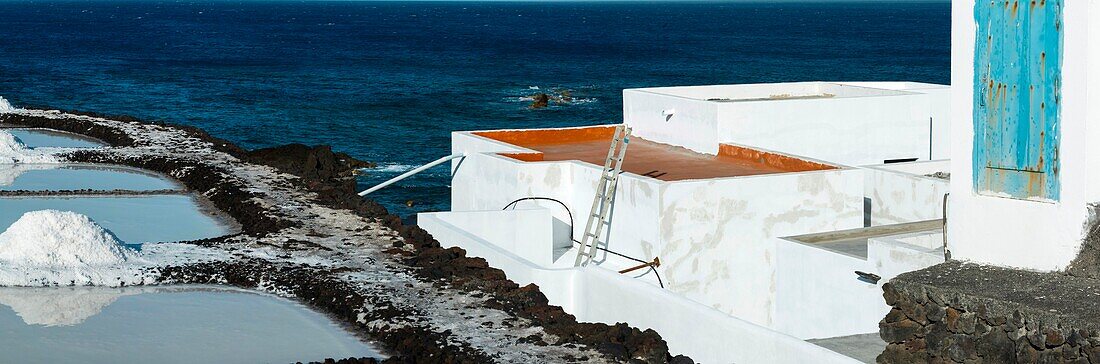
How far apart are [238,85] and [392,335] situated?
217ft

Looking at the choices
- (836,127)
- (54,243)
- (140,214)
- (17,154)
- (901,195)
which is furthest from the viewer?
(17,154)

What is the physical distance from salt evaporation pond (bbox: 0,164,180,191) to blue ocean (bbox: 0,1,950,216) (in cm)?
1068

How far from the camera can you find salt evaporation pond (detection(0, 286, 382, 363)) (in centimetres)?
1226

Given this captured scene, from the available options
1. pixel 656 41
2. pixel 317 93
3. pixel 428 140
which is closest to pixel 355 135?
pixel 428 140

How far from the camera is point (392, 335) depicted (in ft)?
41.4

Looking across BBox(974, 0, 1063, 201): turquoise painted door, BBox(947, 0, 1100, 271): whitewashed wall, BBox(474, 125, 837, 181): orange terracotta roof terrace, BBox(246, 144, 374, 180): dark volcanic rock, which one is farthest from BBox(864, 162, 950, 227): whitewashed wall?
BBox(246, 144, 374, 180): dark volcanic rock

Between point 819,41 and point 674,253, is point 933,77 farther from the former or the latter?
point 674,253

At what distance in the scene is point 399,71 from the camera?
288ft

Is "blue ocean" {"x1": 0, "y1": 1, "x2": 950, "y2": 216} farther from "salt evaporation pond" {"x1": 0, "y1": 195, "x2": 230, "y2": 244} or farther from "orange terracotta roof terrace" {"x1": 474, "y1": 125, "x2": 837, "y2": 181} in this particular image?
"salt evaporation pond" {"x1": 0, "y1": 195, "x2": 230, "y2": 244}

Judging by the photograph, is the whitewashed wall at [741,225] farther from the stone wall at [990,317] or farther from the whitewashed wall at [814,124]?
the stone wall at [990,317]

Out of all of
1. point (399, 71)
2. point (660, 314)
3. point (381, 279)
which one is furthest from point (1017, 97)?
point (399, 71)

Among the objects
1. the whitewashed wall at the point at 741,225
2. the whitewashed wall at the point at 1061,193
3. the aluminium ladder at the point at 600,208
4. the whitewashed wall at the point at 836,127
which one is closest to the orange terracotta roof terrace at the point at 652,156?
the whitewashed wall at the point at 836,127

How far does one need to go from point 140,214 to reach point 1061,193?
15143 millimetres

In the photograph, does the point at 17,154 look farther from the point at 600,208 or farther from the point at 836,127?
the point at 836,127
